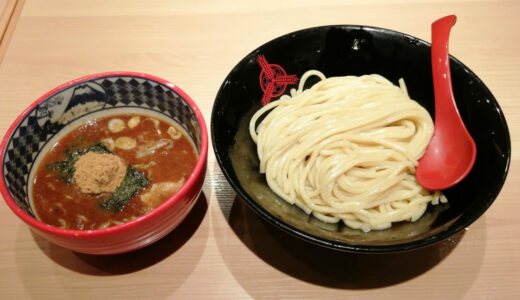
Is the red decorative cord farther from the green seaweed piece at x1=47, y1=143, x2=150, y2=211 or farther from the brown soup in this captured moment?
the green seaweed piece at x1=47, y1=143, x2=150, y2=211

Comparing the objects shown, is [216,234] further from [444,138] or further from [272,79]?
[444,138]

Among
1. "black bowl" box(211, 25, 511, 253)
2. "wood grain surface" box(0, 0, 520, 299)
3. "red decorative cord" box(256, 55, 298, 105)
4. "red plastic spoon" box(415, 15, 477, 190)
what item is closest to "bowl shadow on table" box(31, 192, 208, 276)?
"wood grain surface" box(0, 0, 520, 299)

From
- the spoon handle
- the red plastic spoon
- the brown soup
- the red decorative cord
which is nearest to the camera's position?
the brown soup

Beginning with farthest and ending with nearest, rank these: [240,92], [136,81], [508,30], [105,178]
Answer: [508,30] < [240,92] < [136,81] < [105,178]

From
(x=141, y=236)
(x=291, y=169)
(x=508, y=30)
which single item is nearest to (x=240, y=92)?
(x=291, y=169)

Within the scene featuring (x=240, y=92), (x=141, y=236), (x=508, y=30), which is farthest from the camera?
(x=508, y=30)

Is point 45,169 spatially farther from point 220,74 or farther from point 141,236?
point 220,74
